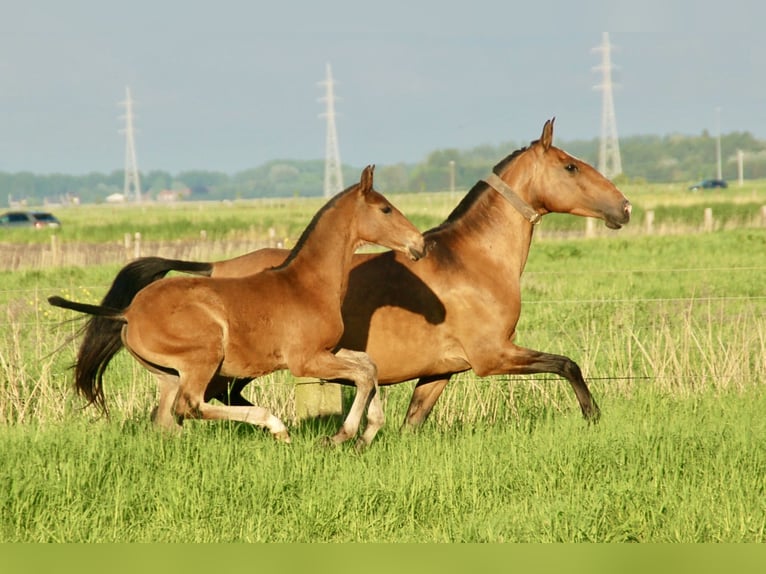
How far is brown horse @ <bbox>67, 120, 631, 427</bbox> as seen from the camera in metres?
7.77

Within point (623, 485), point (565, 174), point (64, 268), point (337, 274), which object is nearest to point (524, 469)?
point (623, 485)

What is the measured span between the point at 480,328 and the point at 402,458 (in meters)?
Result: 1.41

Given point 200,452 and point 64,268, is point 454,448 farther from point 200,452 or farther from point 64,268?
point 64,268

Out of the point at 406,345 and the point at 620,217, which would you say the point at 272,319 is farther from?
the point at 620,217

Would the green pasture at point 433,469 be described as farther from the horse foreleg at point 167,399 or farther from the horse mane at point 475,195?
the horse mane at point 475,195

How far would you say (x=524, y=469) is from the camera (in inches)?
252

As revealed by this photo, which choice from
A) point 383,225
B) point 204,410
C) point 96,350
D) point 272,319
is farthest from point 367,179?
point 96,350

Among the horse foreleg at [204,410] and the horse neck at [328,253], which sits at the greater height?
the horse neck at [328,253]

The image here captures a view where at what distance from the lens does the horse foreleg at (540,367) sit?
7742 millimetres

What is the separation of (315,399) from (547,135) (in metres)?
2.48

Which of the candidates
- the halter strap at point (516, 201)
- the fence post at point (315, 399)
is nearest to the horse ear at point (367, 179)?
the halter strap at point (516, 201)

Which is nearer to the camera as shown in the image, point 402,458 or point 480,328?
point 402,458

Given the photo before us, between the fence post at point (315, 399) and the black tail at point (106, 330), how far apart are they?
1.21m

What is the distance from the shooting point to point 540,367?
7777 millimetres
